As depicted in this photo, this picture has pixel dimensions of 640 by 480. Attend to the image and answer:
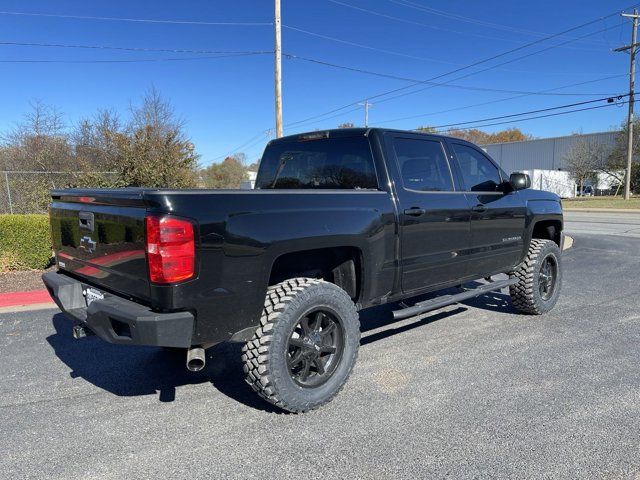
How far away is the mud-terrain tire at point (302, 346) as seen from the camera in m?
3.06

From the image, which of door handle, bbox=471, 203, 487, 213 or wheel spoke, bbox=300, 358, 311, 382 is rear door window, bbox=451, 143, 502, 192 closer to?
door handle, bbox=471, 203, 487, 213

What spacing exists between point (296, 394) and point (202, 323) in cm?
86

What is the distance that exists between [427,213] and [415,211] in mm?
182

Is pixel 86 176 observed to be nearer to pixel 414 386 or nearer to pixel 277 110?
pixel 277 110

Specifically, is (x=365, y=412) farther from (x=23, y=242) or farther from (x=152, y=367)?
(x=23, y=242)

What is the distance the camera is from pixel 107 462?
2.72m

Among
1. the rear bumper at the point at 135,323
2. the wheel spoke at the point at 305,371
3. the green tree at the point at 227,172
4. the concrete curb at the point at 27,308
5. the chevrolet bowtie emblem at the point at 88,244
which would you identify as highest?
the green tree at the point at 227,172

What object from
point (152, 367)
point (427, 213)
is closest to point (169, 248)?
point (152, 367)

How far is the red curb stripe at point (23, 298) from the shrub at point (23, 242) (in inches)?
58.8

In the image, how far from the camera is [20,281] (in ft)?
25.2

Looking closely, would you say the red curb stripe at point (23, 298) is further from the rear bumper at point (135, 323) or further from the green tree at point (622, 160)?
the green tree at point (622, 160)

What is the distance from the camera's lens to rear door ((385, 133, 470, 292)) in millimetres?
3961

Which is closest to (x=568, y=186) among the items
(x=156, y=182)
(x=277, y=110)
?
(x=277, y=110)

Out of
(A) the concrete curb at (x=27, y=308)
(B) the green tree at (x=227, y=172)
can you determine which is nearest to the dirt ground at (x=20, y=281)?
(A) the concrete curb at (x=27, y=308)
